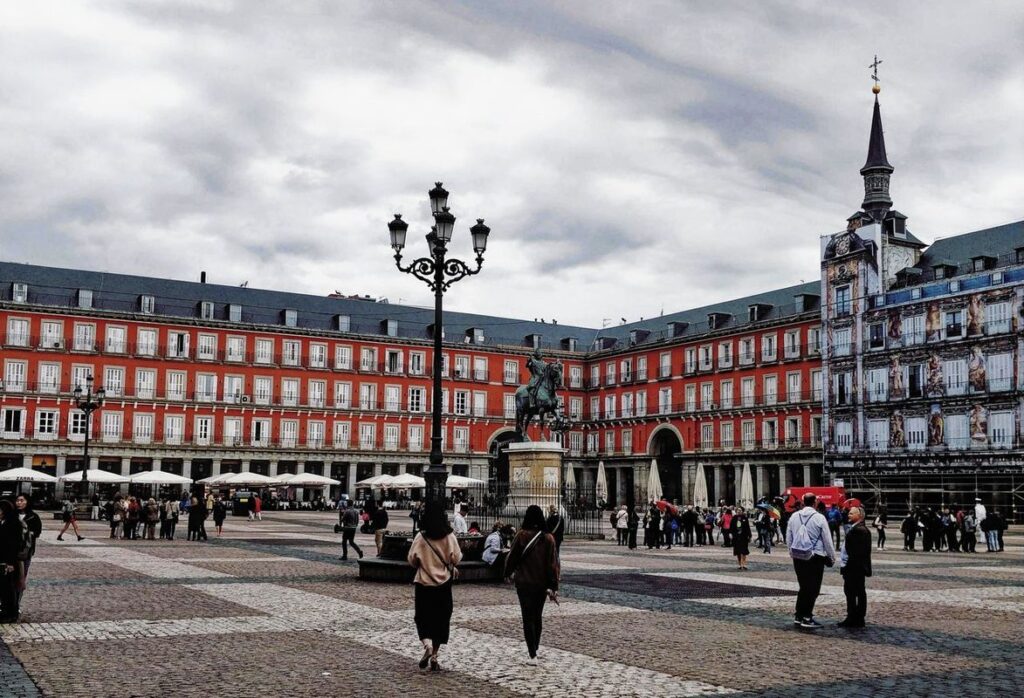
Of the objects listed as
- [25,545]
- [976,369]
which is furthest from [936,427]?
[25,545]

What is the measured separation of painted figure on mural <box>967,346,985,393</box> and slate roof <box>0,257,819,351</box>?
11714mm

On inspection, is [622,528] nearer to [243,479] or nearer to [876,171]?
[243,479]

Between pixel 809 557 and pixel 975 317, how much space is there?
44.8 metres

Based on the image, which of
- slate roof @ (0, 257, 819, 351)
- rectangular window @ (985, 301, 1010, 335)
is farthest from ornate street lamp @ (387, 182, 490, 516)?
slate roof @ (0, 257, 819, 351)

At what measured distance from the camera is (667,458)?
74.2 meters

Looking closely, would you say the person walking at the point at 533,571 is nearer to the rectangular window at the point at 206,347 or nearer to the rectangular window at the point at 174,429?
the rectangular window at the point at 174,429

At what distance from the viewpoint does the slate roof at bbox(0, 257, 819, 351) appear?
65250mm

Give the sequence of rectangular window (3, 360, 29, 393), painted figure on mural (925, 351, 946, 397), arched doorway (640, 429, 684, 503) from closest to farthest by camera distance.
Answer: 1. painted figure on mural (925, 351, 946, 397)
2. rectangular window (3, 360, 29, 393)
3. arched doorway (640, 429, 684, 503)

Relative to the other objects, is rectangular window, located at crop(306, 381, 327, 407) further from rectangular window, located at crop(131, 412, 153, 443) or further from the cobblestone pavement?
the cobblestone pavement

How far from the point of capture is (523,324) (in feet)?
270

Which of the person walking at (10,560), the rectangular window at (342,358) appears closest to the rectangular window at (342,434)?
the rectangular window at (342,358)

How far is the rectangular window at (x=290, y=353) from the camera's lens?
70.2 metres

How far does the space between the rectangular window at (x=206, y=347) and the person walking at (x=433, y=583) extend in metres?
61.6

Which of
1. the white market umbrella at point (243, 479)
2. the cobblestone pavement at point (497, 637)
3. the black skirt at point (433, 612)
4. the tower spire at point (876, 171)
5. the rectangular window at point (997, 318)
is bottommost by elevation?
the cobblestone pavement at point (497, 637)
